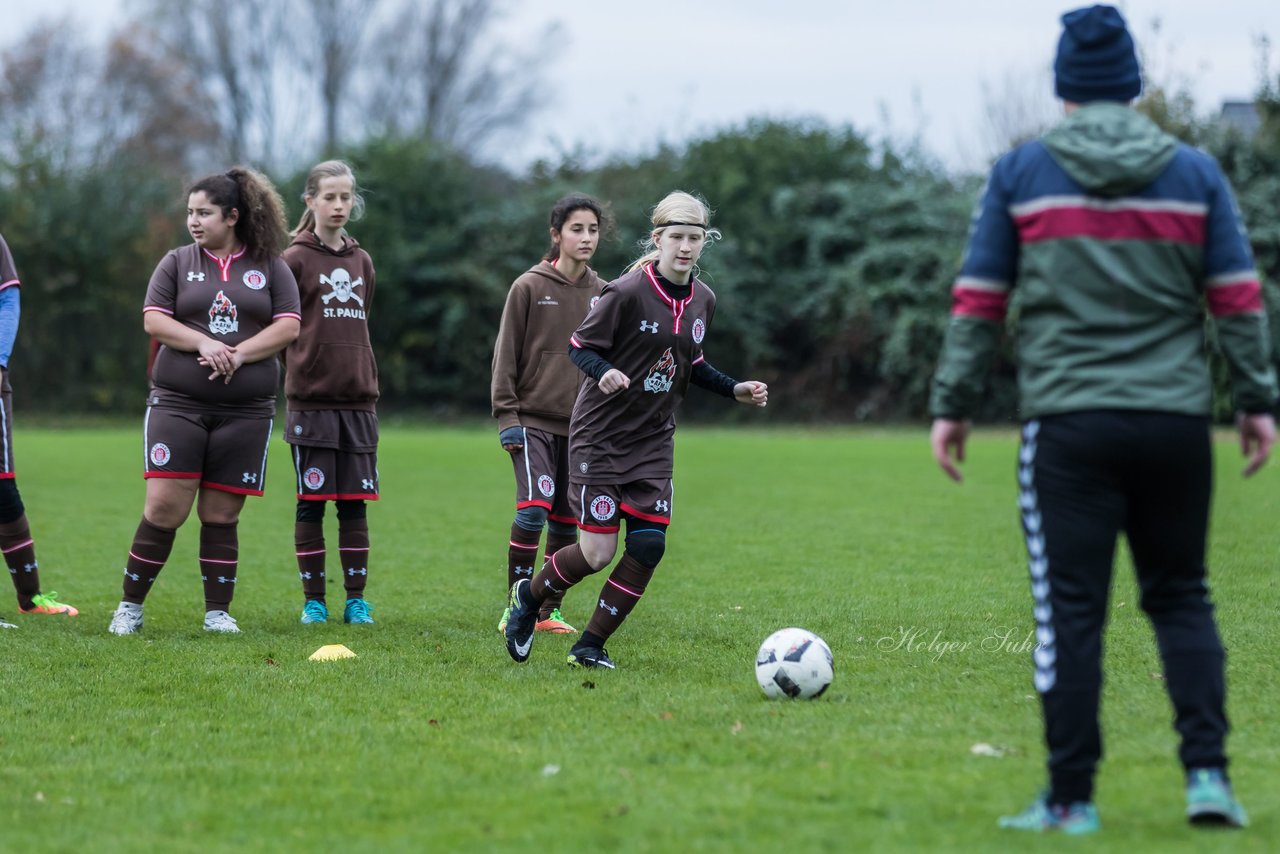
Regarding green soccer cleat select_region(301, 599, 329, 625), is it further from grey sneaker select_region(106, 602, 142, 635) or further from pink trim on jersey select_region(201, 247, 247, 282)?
pink trim on jersey select_region(201, 247, 247, 282)

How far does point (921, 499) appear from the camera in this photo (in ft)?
45.0

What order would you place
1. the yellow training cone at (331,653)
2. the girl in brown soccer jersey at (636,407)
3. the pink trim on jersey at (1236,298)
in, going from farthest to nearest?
the yellow training cone at (331,653)
the girl in brown soccer jersey at (636,407)
the pink trim on jersey at (1236,298)

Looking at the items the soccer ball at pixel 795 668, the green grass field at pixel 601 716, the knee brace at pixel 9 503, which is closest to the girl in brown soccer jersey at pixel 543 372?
the green grass field at pixel 601 716

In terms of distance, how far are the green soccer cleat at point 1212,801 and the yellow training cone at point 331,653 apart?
3806mm

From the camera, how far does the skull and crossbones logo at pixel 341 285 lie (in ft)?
24.3

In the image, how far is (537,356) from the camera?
23.9 ft

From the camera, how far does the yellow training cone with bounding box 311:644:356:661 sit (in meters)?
6.38

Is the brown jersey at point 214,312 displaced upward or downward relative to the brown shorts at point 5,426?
upward

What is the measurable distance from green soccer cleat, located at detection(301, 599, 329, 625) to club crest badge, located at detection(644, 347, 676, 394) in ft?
8.35

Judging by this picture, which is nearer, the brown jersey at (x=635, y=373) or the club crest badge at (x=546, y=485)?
the brown jersey at (x=635, y=373)

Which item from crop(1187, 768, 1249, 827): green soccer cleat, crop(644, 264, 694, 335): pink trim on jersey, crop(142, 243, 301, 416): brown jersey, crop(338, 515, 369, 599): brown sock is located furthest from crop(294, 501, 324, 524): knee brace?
crop(1187, 768, 1249, 827): green soccer cleat

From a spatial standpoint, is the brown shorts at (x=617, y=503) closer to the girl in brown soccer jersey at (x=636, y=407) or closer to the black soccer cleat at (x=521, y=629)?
the girl in brown soccer jersey at (x=636, y=407)

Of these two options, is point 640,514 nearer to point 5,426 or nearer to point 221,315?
point 221,315

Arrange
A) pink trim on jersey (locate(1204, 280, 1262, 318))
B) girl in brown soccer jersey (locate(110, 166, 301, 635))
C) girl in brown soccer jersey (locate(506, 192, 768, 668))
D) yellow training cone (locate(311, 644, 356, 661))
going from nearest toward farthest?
pink trim on jersey (locate(1204, 280, 1262, 318)), girl in brown soccer jersey (locate(506, 192, 768, 668)), yellow training cone (locate(311, 644, 356, 661)), girl in brown soccer jersey (locate(110, 166, 301, 635))
